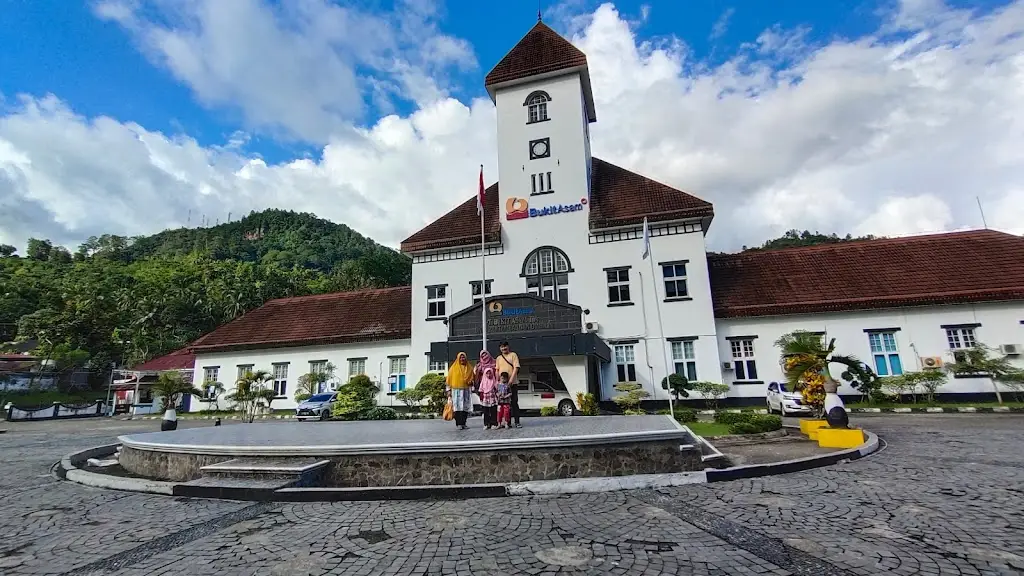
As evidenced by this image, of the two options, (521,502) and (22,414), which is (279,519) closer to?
(521,502)

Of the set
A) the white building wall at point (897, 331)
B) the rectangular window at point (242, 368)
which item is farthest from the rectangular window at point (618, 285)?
the rectangular window at point (242, 368)

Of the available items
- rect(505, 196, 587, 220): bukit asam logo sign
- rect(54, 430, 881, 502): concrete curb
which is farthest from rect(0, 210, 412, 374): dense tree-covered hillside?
rect(54, 430, 881, 502): concrete curb

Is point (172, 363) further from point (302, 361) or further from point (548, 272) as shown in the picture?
point (548, 272)

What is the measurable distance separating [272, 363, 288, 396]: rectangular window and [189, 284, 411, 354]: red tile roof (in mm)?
1212

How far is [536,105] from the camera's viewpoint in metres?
23.7

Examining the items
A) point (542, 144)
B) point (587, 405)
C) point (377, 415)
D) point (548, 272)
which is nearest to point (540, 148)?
point (542, 144)

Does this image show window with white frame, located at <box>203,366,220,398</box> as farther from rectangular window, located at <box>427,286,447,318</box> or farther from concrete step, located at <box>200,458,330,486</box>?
concrete step, located at <box>200,458,330,486</box>

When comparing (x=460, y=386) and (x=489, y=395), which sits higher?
(x=460, y=386)

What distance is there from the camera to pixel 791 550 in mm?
4020

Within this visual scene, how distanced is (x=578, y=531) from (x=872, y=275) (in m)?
22.0

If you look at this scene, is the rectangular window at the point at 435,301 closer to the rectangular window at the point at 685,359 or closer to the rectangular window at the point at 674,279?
the rectangular window at the point at 674,279

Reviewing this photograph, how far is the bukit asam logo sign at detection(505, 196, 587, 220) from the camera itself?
21859mm

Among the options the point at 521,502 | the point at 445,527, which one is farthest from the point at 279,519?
the point at 521,502

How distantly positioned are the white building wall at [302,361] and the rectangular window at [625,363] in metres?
9.34
